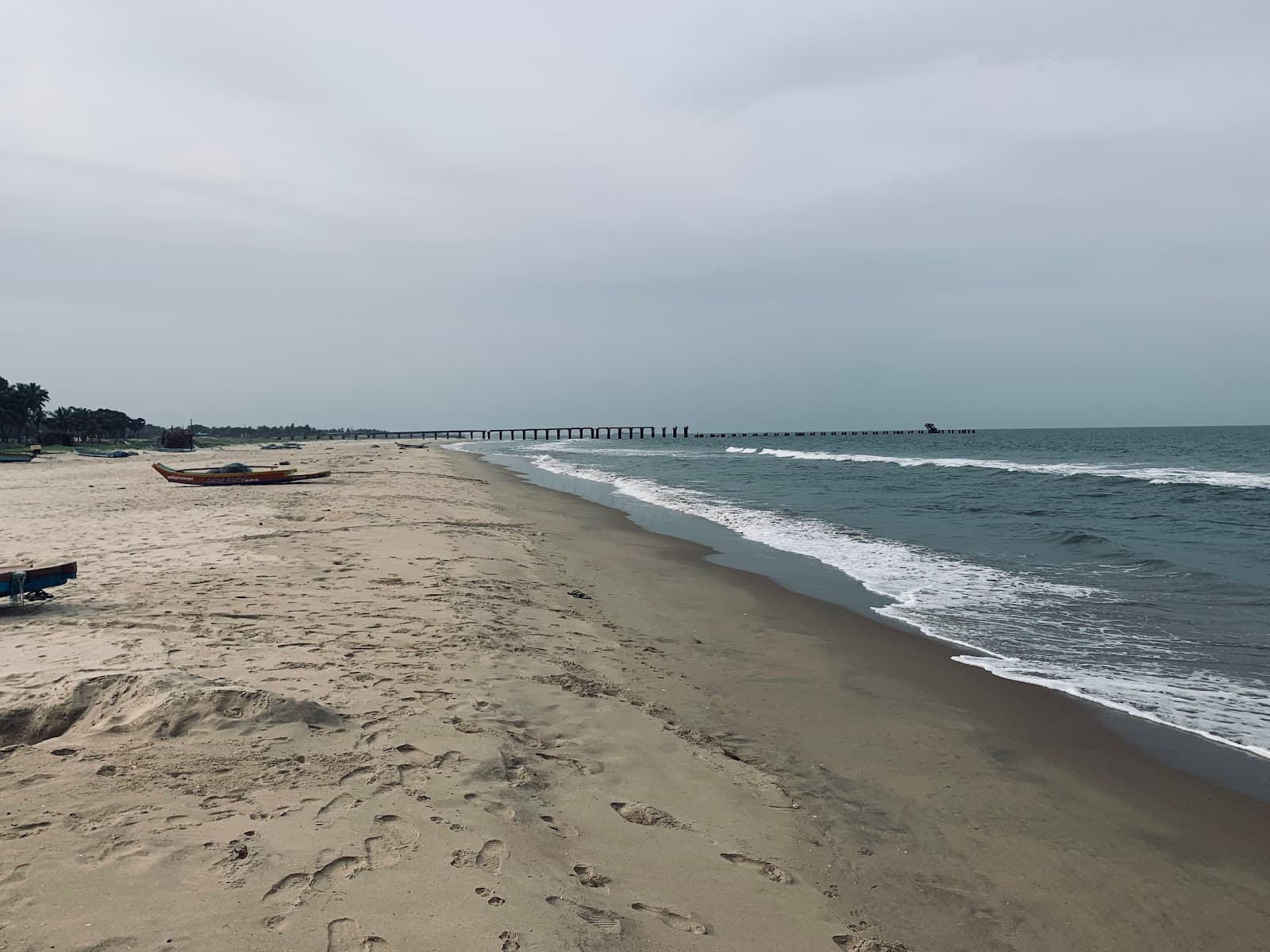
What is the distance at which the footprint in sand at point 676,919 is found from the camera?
10.1 feet

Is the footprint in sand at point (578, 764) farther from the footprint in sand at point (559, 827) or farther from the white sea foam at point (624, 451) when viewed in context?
the white sea foam at point (624, 451)

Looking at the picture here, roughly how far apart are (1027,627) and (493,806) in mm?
7670

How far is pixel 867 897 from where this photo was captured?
141 inches

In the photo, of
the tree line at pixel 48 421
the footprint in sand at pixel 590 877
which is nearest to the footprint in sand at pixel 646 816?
the footprint in sand at pixel 590 877

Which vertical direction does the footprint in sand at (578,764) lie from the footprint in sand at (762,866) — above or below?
above

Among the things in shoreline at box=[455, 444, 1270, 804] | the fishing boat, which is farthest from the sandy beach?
the fishing boat

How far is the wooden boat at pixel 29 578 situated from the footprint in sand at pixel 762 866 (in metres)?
7.43

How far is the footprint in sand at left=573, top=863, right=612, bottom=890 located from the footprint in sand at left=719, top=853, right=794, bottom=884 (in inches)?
28.0

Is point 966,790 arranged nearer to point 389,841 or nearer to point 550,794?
point 550,794

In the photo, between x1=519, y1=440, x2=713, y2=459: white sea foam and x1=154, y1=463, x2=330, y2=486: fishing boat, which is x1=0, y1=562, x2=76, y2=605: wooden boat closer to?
x1=154, y1=463, x2=330, y2=486: fishing boat

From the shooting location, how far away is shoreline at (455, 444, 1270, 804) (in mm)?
5285

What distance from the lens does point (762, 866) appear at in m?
3.71

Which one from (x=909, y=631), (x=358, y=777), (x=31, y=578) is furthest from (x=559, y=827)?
(x=31, y=578)

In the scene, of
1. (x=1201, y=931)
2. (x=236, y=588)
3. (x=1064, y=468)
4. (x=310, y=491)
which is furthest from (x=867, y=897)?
(x=1064, y=468)
